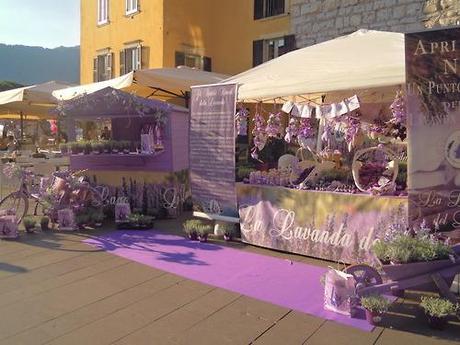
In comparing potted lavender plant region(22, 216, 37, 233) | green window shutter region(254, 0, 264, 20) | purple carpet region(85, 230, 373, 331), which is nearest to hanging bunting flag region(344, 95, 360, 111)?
purple carpet region(85, 230, 373, 331)

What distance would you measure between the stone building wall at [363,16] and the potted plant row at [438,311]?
376 inches

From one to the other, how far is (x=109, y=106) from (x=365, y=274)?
19.9 ft

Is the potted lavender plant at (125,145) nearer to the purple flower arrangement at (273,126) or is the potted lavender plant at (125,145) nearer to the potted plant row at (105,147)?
the potted plant row at (105,147)

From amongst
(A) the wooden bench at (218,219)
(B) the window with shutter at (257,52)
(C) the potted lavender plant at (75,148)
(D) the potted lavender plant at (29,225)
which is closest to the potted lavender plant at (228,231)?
(A) the wooden bench at (218,219)

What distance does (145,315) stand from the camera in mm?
4234

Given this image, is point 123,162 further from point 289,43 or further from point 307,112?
point 289,43

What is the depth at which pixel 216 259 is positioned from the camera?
598 centimetres

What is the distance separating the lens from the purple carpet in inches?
181

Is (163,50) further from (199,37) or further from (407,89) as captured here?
(407,89)

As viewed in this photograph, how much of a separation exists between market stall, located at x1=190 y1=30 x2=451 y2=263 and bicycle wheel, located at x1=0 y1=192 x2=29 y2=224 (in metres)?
2.64

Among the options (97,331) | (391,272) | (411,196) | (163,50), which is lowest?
(97,331)

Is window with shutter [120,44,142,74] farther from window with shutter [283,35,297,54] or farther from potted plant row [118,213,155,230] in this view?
potted plant row [118,213,155,230]

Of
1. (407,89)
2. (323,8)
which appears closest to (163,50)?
(323,8)

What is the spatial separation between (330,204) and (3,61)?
5534 inches
